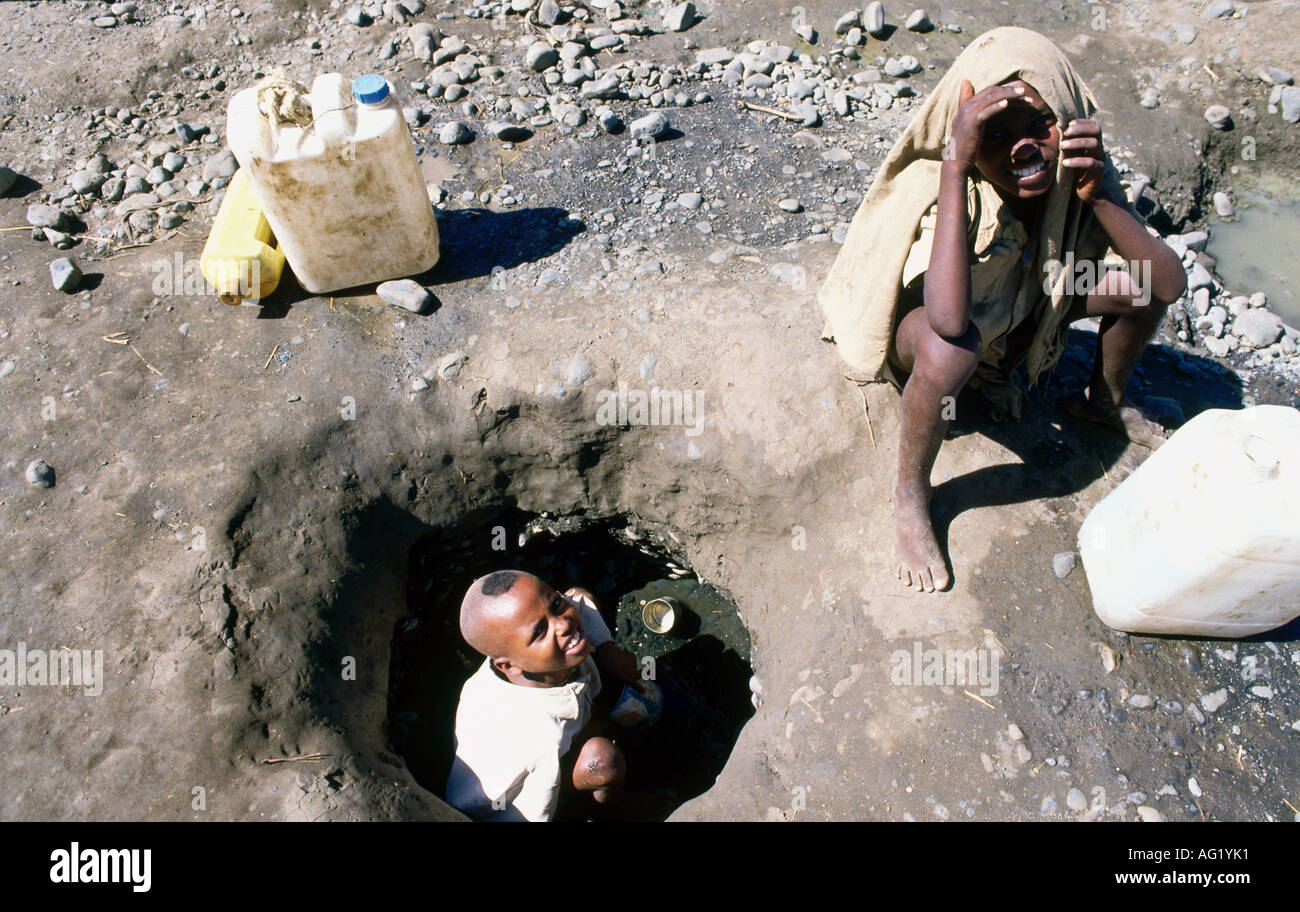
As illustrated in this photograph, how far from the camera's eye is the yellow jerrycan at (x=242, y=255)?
11.6 feet

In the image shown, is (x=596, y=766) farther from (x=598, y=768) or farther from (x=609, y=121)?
(x=609, y=121)

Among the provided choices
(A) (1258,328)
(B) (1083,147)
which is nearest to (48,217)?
(B) (1083,147)

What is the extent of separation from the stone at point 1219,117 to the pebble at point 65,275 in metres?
5.83

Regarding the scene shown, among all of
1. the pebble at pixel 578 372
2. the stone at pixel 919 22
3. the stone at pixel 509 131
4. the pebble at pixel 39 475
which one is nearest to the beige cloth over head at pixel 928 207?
the pebble at pixel 578 372

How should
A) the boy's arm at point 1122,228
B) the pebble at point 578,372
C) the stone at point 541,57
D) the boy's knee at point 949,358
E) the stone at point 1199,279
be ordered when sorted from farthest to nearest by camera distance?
the stone at point 541,57 → the stone at point 1199,279 → the pebble at point 578,372 → the boy's knee at point 949,358 → the boy's arm at point 1122,228

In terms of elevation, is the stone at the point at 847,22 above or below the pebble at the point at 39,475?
above

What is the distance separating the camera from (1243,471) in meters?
2.09

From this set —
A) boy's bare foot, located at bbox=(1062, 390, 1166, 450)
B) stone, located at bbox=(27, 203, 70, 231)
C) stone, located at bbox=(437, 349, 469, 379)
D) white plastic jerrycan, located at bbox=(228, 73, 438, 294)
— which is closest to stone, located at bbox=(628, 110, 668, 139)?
white plastic jerrycan, located at bbox=(228, 73, 438, 294)

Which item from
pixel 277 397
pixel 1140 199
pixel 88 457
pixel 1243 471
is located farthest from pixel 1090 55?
pixel 88 457

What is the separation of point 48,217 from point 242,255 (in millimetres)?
1277

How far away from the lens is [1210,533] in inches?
85.7

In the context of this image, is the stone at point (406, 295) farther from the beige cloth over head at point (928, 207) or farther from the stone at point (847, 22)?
the stone at point (847, 22)

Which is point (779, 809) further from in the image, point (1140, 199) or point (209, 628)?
point (1140, 199)
